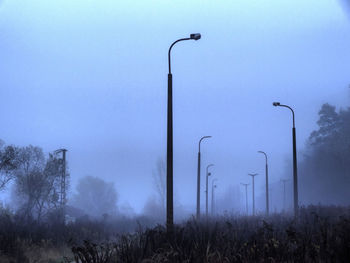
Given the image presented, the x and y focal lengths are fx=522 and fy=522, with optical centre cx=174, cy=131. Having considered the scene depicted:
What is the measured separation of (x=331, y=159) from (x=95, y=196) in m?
60.4

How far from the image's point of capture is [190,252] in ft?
35.7

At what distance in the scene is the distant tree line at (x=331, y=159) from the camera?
79.8 meters

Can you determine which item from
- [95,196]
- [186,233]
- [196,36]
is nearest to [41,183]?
[196,36]

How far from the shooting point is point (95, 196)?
123m

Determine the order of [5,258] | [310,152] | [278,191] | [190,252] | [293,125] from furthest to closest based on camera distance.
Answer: [278,191] → [310,152] → [293,125] → [5,258] → [190,252]

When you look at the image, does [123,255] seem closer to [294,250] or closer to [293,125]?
[294,250]

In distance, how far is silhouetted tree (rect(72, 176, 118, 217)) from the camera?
12250cm

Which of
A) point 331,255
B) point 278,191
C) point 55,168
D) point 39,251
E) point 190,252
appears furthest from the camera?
point 278,191

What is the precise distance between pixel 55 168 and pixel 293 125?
30.0 meters

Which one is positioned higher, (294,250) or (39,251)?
(294,250)

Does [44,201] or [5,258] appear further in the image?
[44,201]

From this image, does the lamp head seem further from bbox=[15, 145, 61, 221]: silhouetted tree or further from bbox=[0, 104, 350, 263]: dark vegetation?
bbox=[15, 145, 61, 221]: silhouetted tree

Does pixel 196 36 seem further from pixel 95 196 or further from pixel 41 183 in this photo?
pixel 95 196

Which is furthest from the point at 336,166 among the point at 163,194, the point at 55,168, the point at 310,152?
the point at 55,168
